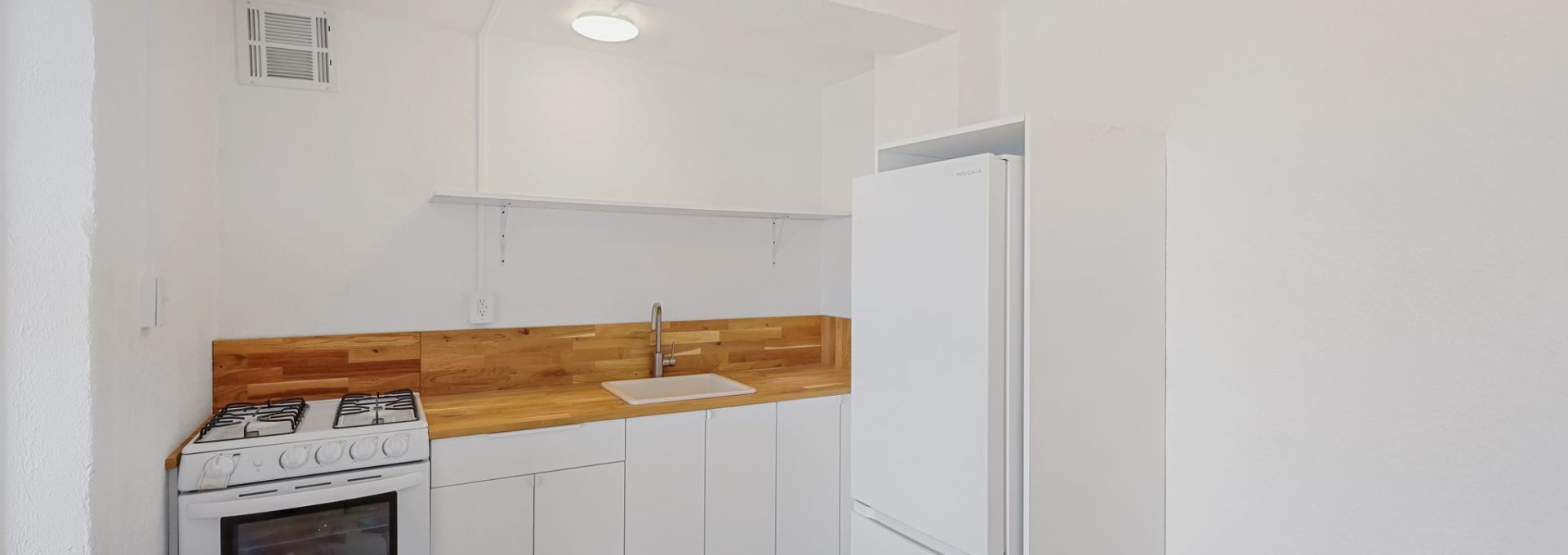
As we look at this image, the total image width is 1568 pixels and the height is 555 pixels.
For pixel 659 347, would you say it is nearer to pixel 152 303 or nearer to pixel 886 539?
pixel 886 539

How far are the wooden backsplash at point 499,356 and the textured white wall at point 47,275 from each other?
3.67 feet

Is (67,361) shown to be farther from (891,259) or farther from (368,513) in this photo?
(891,259)

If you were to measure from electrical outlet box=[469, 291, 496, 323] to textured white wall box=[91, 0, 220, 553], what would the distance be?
2.47ft

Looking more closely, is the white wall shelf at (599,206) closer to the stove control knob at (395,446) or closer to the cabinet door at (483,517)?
the stove control knob at (395,446)

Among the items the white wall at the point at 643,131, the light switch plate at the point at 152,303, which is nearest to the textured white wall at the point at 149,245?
the light switch plate at the point at 152,303

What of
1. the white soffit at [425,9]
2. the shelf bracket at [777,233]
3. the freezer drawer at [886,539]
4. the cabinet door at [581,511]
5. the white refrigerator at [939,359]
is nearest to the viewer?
the white refrigerator at [939,359]

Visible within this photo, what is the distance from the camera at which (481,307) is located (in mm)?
2703

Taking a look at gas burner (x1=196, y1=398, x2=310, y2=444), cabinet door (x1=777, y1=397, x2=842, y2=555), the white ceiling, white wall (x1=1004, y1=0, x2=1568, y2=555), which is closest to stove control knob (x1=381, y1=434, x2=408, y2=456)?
gas burner (x1=196, y1=398, x2=310, y2=444)

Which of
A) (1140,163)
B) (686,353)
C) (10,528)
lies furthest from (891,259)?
(10,528)

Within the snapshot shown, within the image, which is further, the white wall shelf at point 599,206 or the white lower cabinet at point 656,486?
the white wall shelf at point 599,206

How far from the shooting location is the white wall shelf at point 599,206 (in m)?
2.48

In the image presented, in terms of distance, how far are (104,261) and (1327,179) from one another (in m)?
2.47

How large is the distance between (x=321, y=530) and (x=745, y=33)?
205cm

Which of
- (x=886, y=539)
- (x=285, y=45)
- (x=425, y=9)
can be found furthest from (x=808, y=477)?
(x=285, y=45)
